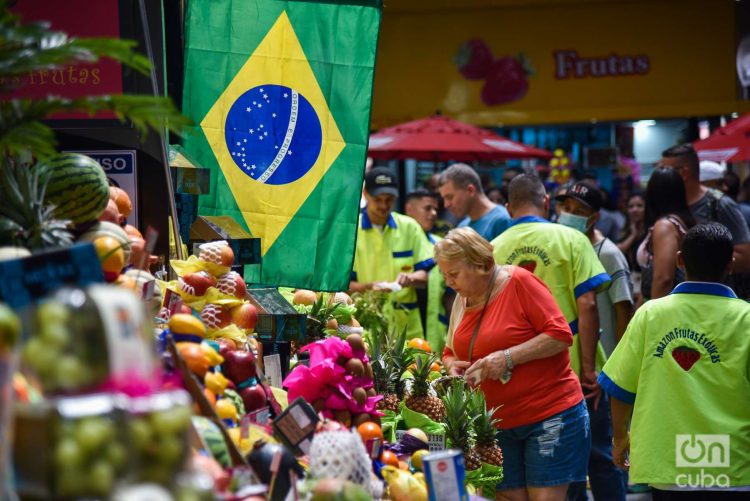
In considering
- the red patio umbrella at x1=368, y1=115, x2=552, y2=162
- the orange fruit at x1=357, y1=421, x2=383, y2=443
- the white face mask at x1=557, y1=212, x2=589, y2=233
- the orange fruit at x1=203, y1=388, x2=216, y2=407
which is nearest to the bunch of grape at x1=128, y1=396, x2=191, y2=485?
the orange fruit at x1=203, y1=388, x2=216, y2=407

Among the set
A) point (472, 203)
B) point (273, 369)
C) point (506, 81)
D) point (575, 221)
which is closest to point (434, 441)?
point (273, 369)

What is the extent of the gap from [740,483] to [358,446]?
7.90ft

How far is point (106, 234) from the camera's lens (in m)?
3.01

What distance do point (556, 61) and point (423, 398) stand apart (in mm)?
12759

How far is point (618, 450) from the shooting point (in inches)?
207

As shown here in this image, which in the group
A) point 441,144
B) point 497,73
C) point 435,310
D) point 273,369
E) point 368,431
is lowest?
point 435,310

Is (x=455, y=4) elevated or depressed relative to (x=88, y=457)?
elevated

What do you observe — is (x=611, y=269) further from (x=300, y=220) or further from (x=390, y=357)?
(x=300, y=220)

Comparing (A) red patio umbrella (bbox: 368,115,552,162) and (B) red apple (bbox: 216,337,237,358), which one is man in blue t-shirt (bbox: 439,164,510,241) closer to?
(A) red patio umbrella (bbox: 368,115,552,162)

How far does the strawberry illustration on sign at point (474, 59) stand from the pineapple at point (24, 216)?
1464cm

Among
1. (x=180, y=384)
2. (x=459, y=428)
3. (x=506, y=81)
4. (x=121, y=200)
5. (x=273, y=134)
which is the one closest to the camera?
(x=180, y=384)

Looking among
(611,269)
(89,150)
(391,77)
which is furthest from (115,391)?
(391,77)

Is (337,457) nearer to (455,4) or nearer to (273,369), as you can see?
(273,369)

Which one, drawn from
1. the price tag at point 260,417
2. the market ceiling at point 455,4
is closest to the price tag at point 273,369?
the price tag at point 260,417
